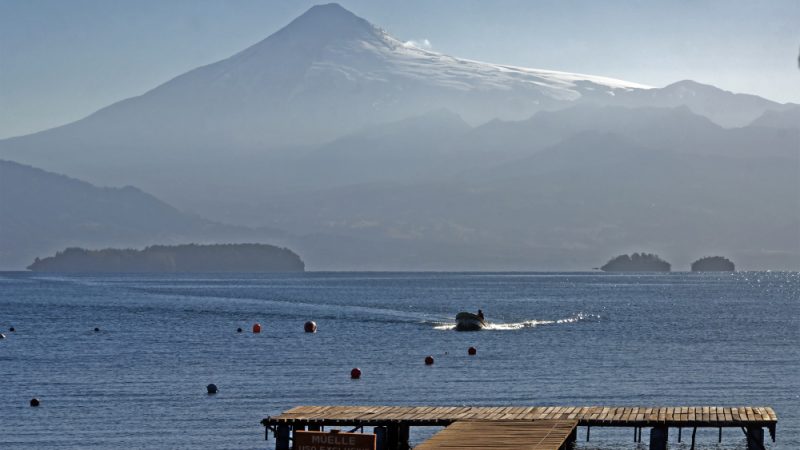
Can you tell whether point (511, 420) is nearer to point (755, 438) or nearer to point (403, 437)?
point (403, 437)

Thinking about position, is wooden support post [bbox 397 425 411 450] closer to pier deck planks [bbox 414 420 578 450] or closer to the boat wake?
pier deck planks [bbox 414 420 578 450]

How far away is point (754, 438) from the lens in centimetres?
5062

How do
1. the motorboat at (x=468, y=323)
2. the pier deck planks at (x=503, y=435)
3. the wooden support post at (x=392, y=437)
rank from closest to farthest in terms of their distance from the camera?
1. the pier deck planks at (x=503, y=435)
2. the wooden support post at (x=392, y=437)
3. the motorboat at (x=468, y=323)

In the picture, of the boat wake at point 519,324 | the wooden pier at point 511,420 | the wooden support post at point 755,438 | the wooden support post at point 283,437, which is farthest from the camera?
the boat wake at point 519,324

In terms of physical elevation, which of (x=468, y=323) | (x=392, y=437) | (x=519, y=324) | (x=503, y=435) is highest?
(x=468, y=323)

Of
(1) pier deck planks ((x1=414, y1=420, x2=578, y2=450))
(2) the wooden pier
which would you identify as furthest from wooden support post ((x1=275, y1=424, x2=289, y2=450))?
(1) pier deck planks ((x1=414, y1=420, x2=578, y2=450))

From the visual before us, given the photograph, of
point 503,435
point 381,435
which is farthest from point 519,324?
point 503,435

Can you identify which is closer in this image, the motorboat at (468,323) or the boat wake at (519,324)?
the motorboat at (468,323)

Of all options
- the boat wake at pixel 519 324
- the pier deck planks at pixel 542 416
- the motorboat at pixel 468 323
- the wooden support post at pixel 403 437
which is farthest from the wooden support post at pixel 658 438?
the boat wake at pixel 519 324

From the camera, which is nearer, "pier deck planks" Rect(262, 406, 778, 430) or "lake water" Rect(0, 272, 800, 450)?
"pier deck planks" Rect(262, 406, 778, 430)

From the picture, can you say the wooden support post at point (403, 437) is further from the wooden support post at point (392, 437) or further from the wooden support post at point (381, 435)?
the wooden support post at point (381, 435)

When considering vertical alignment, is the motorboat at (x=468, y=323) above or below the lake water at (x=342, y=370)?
above

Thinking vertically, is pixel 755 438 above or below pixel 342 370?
below

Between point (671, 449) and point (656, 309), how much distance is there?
13905 centimetres
